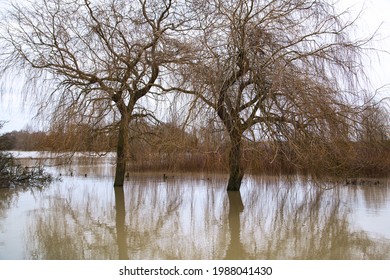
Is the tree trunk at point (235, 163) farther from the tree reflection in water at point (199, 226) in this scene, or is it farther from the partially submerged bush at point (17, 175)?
the partially submerged bush at point (17, 175)

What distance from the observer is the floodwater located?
4312 mm

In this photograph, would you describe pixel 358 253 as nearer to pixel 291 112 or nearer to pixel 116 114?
pixel 291 112

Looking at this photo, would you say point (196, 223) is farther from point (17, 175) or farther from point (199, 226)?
point (17, 175)

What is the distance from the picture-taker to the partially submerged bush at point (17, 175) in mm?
9742

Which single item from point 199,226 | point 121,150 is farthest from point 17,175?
point 199,226

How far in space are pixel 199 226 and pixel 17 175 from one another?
6.32m

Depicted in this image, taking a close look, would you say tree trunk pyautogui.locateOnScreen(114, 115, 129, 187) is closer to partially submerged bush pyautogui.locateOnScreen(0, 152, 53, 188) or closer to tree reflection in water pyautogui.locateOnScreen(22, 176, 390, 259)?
tree reflection in water pyautogui.locateOnScreen(22, 176, 390, 259)

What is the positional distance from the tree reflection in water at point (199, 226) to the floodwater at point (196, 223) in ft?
0.03

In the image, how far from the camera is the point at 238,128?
7.11 meters

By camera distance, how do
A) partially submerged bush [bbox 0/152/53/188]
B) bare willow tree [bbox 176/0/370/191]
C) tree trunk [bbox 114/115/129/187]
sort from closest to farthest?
bare willow tree [bbox 176/0/370/191] < tree trunk [bbox 114/115/129/187] < partially submerged bush [bbox 0/152/53/188]

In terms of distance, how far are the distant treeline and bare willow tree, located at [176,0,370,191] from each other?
0.21 meters

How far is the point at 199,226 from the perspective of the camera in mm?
5449

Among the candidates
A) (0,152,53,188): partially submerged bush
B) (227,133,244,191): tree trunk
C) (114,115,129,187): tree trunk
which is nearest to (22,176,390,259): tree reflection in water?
(227,133,244,191): tree trunk

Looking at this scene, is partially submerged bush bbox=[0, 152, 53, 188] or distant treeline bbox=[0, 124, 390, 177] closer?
distant treeline bbox=[0, 124, 390, 177]
